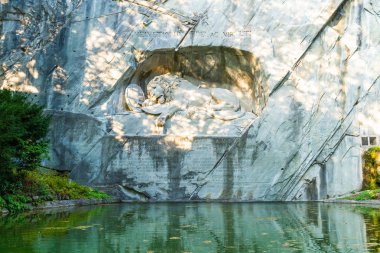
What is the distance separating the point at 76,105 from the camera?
1762cm

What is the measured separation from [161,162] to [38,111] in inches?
208

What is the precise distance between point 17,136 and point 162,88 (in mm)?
8679

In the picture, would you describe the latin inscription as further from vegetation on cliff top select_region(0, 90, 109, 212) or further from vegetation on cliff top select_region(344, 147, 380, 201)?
vegetation on cliff top select_region(0, 90, 109, 212)

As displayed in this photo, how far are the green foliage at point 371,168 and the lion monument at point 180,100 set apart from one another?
468cm

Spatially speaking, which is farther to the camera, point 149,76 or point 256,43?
point 149,76

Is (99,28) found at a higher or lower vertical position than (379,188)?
higher

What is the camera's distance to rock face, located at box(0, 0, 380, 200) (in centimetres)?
1619

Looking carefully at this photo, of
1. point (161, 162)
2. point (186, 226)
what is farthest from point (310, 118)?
point (186, 226)

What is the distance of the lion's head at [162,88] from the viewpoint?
18.0 metres

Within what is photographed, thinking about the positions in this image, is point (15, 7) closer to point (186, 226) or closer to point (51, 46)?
point (51, 46)

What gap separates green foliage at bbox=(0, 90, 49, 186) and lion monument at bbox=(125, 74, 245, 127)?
18.6 ft

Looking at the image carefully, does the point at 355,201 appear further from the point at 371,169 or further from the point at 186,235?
the point at 186,235

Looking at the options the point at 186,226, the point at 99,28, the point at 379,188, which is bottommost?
the point at 186,226

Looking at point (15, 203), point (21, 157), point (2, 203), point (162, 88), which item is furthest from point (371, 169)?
point (2, 203)
